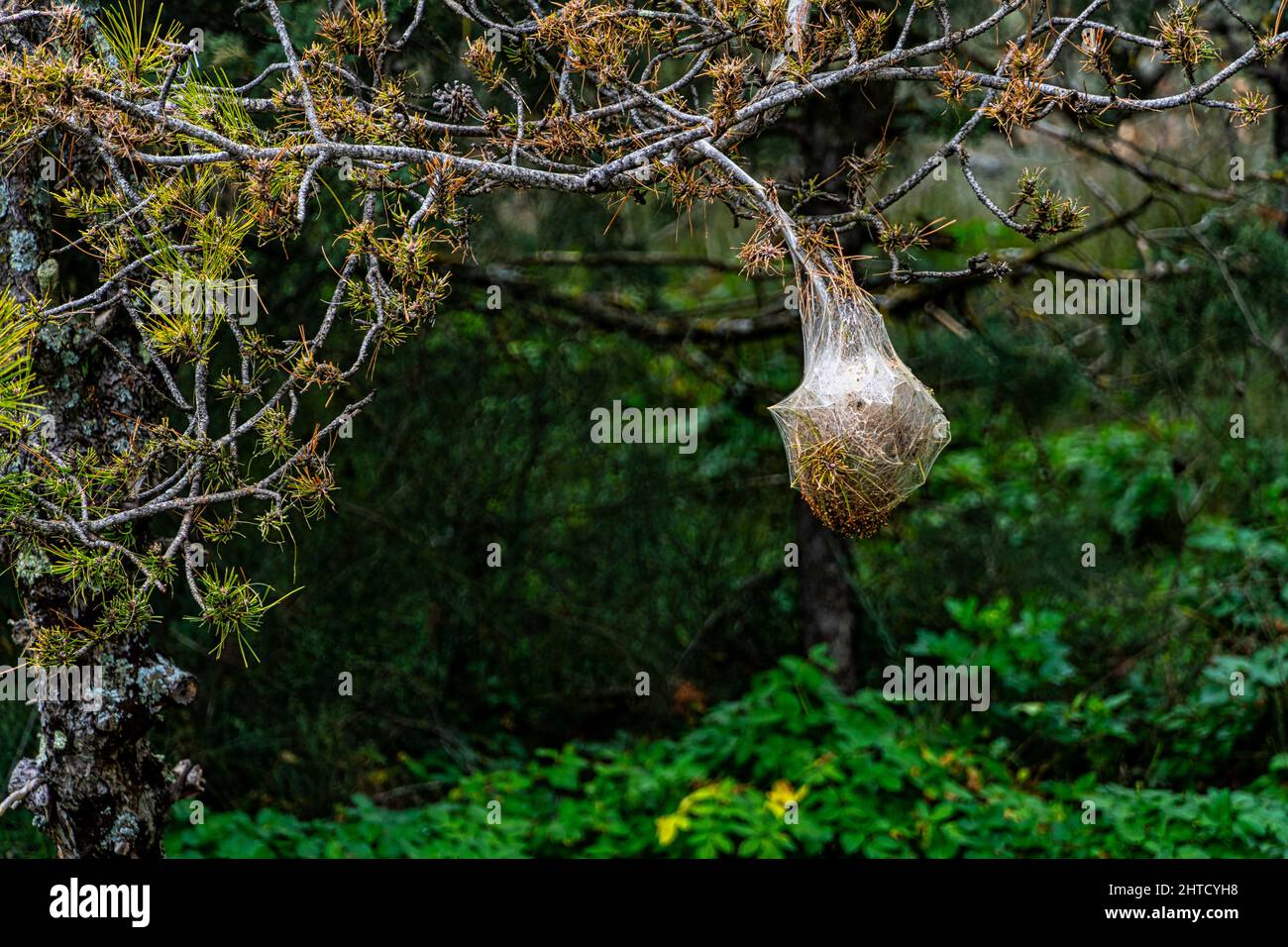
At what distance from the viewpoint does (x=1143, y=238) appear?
238 inches

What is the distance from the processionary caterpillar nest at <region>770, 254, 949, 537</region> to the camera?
255cm

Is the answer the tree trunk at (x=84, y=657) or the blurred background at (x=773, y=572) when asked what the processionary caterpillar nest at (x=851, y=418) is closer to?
the tree trunk at (x=84, y=657)

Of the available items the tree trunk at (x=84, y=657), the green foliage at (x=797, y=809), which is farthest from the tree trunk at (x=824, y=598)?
the tree trunk at (x=84, y=657)

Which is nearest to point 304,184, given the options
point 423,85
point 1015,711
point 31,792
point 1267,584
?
point 31,792

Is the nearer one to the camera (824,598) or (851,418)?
(851,418)

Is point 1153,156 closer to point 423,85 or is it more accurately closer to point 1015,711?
point 1015,711

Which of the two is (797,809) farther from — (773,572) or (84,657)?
(84,657)

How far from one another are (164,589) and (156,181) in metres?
0.92

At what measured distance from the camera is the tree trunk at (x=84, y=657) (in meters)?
3.15

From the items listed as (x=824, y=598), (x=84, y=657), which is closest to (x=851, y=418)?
(x=84, y=657)

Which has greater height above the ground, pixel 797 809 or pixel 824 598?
pixel 824 598

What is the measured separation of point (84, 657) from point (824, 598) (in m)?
4.22

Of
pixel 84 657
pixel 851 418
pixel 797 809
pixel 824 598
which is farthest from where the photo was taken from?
pixel 824 598

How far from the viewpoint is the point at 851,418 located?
8.48ft
